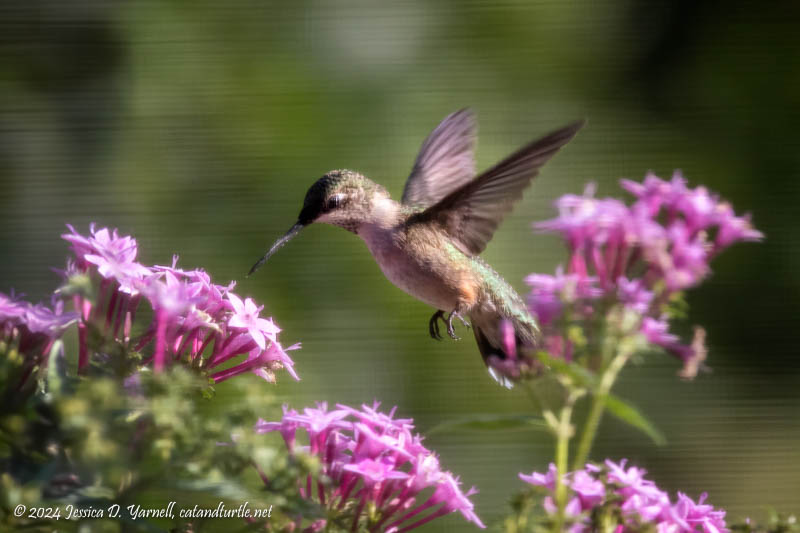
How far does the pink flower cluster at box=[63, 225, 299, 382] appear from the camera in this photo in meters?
0.57

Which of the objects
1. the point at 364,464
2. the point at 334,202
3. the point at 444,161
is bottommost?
the point at 364,464

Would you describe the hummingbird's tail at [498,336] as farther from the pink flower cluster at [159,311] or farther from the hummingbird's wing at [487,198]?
the pink flower cluster at [159,311]

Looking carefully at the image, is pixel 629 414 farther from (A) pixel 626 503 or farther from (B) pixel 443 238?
(B) pixel 443 238

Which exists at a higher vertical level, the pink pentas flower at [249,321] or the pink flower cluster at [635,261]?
the pink flower cluster at [635,261]

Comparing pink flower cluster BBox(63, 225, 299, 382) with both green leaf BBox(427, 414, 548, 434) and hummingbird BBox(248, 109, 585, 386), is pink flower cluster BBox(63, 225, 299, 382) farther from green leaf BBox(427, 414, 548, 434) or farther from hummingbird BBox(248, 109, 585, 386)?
hummingbird BBox(248, 109, 585, 386)

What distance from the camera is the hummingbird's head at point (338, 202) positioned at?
0.95m

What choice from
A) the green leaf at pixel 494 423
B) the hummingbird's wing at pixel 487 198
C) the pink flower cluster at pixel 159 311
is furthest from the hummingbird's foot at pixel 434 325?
→ the green leaf at pixel 494 423

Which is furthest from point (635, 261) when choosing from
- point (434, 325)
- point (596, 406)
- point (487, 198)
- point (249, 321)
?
point (434, 325)

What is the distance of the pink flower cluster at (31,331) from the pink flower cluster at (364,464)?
136 millimetres

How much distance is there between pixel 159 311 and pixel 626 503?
12.0 inches

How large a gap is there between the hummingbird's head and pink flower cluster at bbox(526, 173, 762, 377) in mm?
391

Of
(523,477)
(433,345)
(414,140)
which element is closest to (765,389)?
(433,345)

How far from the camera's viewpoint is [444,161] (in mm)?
1184

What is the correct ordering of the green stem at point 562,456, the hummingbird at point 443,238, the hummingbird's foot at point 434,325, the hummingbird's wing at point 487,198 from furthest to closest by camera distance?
1. the hummingbird's foot at point 434,325
2. the hummingbird at point 443,238
3. the hummingbird's wing at point 487,198
4. the green stem at point 562,456
